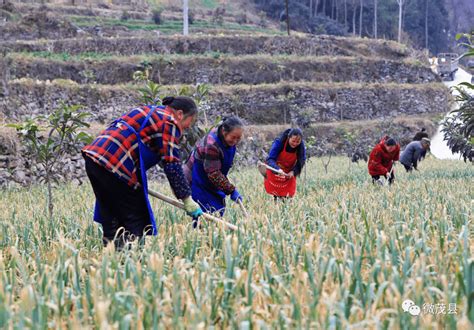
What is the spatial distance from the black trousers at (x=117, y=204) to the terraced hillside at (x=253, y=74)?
15.4 m

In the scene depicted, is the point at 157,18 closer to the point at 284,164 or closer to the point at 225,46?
the point at 225,46

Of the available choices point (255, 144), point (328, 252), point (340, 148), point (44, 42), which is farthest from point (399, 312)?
point (44, 42)

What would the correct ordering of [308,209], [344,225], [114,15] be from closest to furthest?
[344,225], [308,209], [114,15]

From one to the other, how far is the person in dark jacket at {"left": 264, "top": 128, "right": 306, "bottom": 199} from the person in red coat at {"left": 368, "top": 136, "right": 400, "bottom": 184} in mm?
2249

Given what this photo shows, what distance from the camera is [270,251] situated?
320 centimetres

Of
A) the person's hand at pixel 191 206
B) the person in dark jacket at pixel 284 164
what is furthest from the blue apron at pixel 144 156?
the person in dark jacket at pixel 284 164

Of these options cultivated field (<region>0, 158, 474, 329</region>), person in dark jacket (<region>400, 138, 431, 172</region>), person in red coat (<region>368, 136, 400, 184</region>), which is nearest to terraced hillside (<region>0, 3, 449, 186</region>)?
person in dark jacket (<region>400, 138, 431, 172</region>)

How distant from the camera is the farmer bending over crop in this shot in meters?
4.94

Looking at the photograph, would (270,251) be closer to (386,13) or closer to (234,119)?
(234,119)

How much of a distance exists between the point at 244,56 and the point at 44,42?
925 cm

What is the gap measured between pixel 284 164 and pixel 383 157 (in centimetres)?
245

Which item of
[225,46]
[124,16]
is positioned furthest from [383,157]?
[124,16]

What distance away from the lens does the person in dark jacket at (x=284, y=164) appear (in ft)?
21.3

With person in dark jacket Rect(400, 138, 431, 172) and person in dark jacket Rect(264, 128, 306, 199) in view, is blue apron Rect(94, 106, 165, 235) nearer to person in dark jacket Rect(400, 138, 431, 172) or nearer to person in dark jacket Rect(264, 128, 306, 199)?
person in dark jacket Rect(264, 128, 306, 199)
